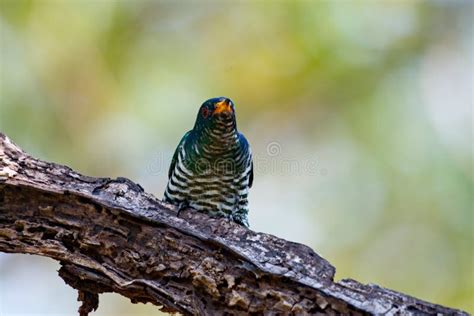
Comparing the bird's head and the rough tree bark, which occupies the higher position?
the bird's head

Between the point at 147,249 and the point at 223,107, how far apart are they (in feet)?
4.23

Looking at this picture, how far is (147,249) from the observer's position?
2.98 m

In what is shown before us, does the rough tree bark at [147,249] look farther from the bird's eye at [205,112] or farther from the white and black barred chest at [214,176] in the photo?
the bird's eye at [205,112]

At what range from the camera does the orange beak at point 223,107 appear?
3957 mm

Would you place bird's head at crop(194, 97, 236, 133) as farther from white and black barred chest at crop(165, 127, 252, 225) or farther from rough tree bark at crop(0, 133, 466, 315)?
rough tree bark at crop(0, 133, 466, 315)

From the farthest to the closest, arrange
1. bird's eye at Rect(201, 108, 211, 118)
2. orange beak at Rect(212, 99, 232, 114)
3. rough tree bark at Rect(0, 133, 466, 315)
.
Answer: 1. bird's eye at Rect(201, 108, 211, 118)
2. orange beak at Rect(212, 99, 232, 114)
3. rough tree bark at Rect(0, 133, 466, 315)

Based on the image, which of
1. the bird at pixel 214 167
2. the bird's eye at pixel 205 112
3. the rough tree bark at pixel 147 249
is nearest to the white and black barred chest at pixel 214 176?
the bird at pixel 214 167

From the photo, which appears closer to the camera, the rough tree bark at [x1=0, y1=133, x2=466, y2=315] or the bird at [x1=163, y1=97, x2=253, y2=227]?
the rough tree bark at [x1=0, y1=133, x2=466, y2=315]

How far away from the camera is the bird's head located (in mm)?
3971

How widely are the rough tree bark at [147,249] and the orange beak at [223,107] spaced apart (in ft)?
3.07

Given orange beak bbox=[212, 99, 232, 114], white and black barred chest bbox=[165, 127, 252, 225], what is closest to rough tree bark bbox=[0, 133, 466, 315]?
white and black barred chest bbox=[165, 127, 252, 225]

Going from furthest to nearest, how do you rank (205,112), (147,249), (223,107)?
(205,112) → (223,107) → (147,249)

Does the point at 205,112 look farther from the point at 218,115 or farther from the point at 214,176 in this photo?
the point at 214,176

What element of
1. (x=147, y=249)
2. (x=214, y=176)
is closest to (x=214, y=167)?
(x=214, y=176)
